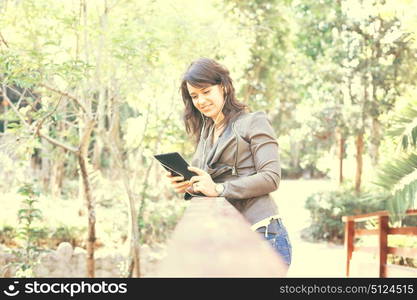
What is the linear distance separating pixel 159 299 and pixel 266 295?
0.17m

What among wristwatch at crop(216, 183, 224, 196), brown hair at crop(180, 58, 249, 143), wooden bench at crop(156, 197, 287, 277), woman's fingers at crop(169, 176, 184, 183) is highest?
brown hair at crop(180, 58, 249, 143)

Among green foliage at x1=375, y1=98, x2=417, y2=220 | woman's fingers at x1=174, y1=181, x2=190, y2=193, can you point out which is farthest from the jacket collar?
green foliage at x1=375, y1=98, x2=417, y2=220

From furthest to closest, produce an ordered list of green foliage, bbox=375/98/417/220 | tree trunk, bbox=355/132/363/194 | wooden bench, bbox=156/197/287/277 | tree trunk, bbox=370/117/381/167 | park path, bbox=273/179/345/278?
tree trunk, bbox=355/132/363/194 < tree trunk, bbox=370/117/381/167 < park path, bbox=273/179/345/278 < green foliage, bbox=375/98/417/220 < wooden bench, bbox=156/197/287/277

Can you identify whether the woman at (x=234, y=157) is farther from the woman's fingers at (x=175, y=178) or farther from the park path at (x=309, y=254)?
the park path at (x=309, y=254)

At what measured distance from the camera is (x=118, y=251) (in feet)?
38.8

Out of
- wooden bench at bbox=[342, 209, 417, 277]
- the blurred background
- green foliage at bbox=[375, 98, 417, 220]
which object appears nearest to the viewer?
green foliage at bbox=[375, 98, 417, 220]

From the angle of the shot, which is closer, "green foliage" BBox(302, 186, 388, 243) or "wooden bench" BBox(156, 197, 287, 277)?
"wooden bench" BBox(156, 197, 287, 277)

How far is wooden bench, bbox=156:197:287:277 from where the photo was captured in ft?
2.21

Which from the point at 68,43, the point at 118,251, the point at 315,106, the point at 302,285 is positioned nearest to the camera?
the point at 302,285

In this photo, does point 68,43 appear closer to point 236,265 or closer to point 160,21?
point 160,21

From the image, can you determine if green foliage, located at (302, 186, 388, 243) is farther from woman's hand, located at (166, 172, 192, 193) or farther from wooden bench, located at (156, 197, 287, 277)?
wooden bench, located at (156, 197, 287, 277)

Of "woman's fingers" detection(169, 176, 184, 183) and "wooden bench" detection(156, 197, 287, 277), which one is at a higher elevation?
"woman's fingers" detection(169, 176, 184, 183)

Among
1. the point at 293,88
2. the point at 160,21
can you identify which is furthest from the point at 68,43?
the point at 293,88

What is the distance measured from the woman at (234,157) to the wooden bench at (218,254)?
1.09 m
